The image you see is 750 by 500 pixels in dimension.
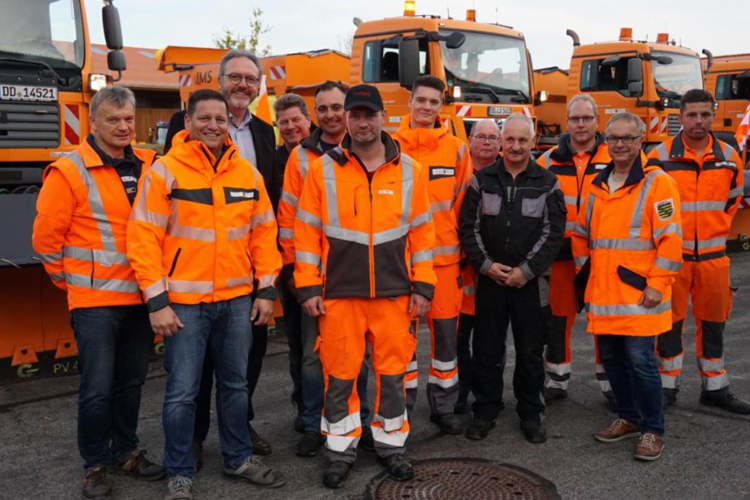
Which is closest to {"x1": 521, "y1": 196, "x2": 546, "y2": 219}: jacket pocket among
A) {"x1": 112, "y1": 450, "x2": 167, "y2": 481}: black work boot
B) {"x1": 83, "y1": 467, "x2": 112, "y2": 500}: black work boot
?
{"x1": 112, "y1": 450, "x2": 167, "y2": 481}: black work boot

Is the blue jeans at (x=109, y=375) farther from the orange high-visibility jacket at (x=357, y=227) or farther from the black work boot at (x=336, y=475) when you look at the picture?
the black work boot at (x=336, y=475)

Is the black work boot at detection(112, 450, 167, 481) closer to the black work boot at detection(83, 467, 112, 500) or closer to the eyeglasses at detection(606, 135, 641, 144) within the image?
the black work boot at detection(83, 467, 112, 500)

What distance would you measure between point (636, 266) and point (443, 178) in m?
1.23

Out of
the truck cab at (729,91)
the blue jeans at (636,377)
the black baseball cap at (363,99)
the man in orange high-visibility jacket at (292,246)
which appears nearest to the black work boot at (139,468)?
the man in orange high-visibility jacket at (292,246)

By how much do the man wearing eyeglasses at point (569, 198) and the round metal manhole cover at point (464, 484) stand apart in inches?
48.1

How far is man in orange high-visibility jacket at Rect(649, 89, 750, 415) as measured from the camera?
504cm

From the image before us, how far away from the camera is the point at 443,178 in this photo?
4.71 meters

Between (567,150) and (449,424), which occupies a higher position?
(567,150)

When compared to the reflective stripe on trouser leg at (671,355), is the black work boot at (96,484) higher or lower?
lower

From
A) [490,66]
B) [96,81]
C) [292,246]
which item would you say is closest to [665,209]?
[292,246]

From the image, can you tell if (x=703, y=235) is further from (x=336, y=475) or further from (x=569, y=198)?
(x=336, y=475)

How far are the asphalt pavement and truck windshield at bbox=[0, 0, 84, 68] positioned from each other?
295cm

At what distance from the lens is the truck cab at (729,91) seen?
18312 mm

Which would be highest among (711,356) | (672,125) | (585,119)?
(672,125)
